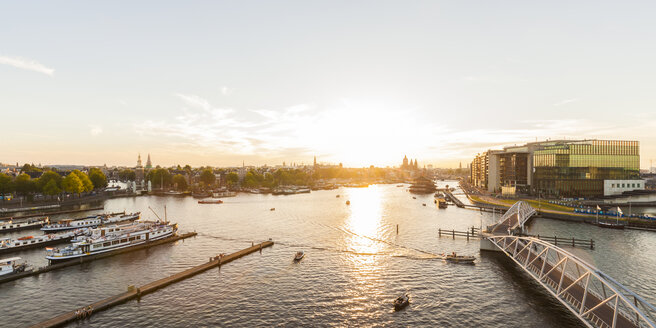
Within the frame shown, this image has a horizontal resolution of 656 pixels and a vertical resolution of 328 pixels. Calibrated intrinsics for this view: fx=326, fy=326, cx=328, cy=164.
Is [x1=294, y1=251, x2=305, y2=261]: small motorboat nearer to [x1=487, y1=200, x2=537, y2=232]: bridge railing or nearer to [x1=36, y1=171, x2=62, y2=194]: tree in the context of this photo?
[x1=487, y1=200, x2=537, y2=232]: bridge railing

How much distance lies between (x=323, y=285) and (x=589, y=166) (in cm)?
15478

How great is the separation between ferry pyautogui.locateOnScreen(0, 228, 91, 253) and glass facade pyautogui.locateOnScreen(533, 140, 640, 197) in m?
173

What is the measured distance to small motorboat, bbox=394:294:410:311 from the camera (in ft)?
125

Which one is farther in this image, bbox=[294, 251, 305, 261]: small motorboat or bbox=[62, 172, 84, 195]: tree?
bbox=[62, 172, 84, 195]: tree

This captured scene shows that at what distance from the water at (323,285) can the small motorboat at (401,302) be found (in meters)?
0.72

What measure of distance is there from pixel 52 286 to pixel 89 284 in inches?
177

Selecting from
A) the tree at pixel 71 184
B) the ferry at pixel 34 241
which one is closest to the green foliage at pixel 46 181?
the tree at pixel 71 184

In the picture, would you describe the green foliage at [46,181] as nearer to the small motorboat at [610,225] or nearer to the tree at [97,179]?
the tree at [97,179]

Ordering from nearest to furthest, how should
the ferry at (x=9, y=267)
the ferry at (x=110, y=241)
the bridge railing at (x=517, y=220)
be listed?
the ferry at (x=9, y=267) < the ferry at (x=110, y=241) < the bridge railing at (x=517, y=220)

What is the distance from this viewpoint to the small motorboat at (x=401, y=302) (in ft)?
125

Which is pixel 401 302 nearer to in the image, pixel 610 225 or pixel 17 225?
pixel 610 225

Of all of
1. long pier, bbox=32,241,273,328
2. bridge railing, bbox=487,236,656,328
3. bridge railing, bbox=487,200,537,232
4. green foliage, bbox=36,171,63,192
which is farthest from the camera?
green foliage, bbox=36,171,63,192

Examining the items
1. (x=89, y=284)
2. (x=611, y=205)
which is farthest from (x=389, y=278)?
(x=611, y=205)

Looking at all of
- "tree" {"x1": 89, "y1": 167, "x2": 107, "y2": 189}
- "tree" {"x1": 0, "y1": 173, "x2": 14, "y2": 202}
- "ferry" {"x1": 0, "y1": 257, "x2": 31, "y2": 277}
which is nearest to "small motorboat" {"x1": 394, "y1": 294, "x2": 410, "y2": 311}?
"ferry" {"x1": 0, "y1": 257, "x2": 31, "y2": 277}
